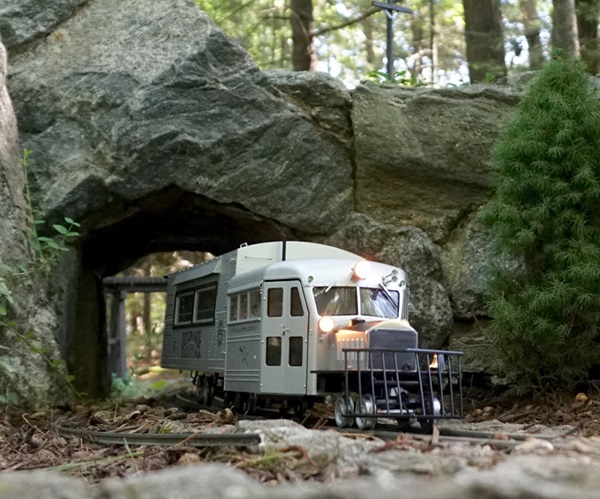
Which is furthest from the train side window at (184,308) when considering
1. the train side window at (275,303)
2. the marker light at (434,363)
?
the marker light at (434,363)

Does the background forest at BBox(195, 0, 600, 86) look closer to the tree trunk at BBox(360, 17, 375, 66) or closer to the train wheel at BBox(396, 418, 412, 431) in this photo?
the tree trunk at BBox(360, 17, 375, 66)

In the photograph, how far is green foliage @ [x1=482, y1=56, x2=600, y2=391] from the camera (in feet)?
34.7

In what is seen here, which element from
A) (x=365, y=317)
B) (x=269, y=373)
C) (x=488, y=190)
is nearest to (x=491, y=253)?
(x=488, y=190)

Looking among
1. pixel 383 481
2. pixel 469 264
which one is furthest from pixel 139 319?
pixel 383 481

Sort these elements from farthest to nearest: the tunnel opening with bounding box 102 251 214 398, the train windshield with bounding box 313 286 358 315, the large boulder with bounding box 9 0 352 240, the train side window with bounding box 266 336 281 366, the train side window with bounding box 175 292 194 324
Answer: the tunnel opening with bounding box 102 251 214 398 → the train side window with bounding box 175 292 194 324 → the large boulder with bounding box 9 0 352 240 → the train side window with bounding box 266 336 281 366 → the train windshield with bounding box 313 286 358 315

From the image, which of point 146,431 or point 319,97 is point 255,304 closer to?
point 146,431

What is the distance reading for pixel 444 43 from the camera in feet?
85.0

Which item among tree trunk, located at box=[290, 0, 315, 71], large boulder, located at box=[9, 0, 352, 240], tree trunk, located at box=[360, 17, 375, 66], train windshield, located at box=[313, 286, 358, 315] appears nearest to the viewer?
train windshield, located at box=[313, 286, 358, 315]

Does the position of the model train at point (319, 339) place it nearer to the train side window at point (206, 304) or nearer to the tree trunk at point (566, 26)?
the train side window at point (206, 304)

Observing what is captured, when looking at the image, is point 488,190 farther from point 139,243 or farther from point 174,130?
point 139,243

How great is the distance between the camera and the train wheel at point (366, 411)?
8547 millimetres

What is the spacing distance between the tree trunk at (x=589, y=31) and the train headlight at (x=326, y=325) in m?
8.13

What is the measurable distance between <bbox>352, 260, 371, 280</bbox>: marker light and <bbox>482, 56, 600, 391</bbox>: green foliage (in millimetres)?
2112

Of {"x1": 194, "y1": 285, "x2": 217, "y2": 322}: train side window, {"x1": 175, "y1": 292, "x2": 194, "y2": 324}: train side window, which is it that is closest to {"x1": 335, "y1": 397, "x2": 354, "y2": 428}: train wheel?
{"x1": 194, "y1": 285, "x2": 217, "y2": 322}: train side window
